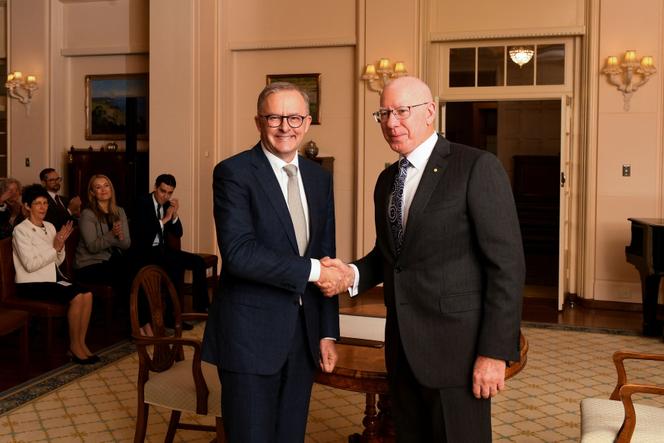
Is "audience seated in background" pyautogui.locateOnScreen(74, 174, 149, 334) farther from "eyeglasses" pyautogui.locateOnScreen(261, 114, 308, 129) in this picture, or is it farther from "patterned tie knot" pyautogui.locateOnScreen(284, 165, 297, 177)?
"eyeglasses" pyautogui.locateOnScreen(261, 114, 308, 129)

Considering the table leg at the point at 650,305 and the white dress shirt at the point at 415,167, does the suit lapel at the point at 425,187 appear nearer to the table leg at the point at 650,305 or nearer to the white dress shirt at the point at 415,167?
the white dress shirt at the point at 415,167

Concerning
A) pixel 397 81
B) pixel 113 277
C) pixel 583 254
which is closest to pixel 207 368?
pixel 397 81

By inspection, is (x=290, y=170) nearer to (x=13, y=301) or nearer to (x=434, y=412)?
(x=434, y=412)

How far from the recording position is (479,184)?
7.36ft

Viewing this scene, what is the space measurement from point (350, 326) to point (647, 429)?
1481 mm

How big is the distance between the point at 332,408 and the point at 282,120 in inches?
114

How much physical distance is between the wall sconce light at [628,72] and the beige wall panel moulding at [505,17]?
2.06 ft

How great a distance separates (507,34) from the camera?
8680mm

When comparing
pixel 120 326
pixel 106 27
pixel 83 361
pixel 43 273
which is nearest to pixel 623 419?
pixel 83 361

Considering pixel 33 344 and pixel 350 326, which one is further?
pixel 33 344

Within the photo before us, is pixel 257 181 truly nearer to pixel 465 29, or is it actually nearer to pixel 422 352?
pixel 422 352

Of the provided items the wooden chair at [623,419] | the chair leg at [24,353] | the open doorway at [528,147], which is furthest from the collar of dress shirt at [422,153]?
the open doorway at [528,147]

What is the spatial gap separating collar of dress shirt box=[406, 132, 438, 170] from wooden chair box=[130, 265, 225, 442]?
4.81 ft

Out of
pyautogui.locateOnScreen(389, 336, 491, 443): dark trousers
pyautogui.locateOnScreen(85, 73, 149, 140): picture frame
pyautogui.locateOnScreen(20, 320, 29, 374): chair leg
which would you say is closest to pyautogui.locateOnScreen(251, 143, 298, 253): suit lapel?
pyautogui.locateOnScreen(389, 336, 491, 443): dark trousers
